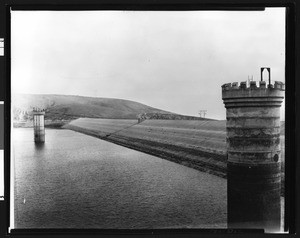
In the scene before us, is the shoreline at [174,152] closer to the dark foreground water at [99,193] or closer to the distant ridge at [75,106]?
the dark foreground water at [99,193]

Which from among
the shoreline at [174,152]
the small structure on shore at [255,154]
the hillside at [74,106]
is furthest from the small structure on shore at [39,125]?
the small structure on shore at [255,154]

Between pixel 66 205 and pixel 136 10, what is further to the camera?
pixel 66 205

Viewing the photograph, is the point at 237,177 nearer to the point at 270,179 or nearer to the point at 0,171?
the point at 270,179

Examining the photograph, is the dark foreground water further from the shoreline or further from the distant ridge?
the distant ridge

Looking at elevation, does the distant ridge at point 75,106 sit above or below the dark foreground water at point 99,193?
above

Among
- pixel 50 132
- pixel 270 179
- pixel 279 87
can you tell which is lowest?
pixel 270 179

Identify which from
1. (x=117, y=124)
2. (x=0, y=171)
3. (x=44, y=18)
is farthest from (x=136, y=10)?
(x=0, y=171)
